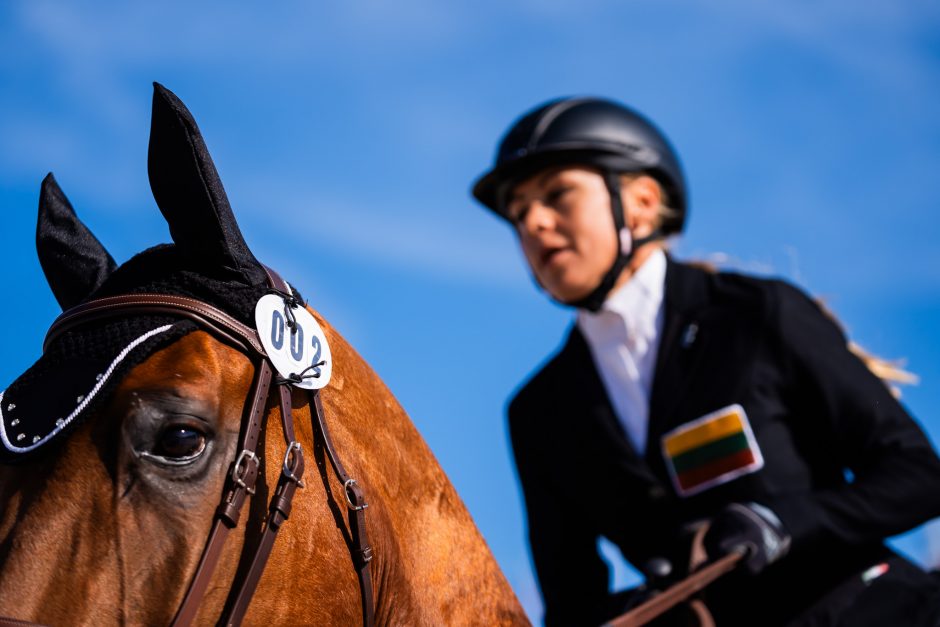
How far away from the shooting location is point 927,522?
3.41 meters

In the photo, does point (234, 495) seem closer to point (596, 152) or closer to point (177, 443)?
point (177, 443)

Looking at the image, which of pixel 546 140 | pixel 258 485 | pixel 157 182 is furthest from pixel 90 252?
pixel 546 140

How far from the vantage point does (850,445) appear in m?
3.47

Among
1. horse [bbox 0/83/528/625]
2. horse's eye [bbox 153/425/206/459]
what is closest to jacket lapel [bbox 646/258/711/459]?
horse [bbox 0/83/528/625]

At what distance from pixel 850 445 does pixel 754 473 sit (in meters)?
0.36

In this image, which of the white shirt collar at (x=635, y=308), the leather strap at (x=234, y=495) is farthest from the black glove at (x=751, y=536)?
the leather strap at (x=234, y=495)

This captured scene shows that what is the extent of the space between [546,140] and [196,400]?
9.15 feet

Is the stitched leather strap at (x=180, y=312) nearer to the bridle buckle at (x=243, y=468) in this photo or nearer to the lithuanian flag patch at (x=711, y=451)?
the bridle buckle at (x=243, y=468)

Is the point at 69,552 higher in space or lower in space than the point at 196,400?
lower

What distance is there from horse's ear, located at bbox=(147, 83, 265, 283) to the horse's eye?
0.43 metres

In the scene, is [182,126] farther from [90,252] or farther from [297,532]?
[297,532]

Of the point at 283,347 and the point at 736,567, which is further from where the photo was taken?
the point at 736,567

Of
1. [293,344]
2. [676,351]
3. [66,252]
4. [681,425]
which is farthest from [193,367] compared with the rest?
[676,351]

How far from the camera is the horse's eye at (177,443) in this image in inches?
78.1
